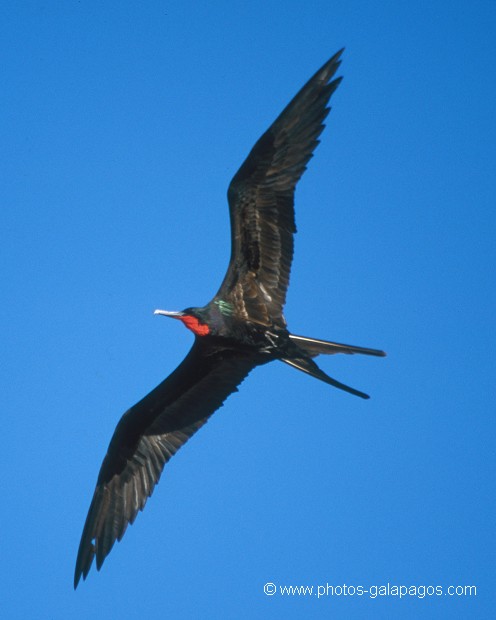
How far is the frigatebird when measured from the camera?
6164 millimetres

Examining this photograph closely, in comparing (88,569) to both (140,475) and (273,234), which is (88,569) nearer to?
(140,475)

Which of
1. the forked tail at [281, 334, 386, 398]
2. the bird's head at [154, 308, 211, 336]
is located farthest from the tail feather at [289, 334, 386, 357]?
the bird's head at [154, 308, 211, 336]

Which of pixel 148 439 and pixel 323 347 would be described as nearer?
pixel 323 347

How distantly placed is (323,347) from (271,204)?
102cm

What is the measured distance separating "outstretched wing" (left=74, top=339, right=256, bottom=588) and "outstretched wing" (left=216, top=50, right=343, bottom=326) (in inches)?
24.5

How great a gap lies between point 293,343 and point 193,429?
132 centimetres

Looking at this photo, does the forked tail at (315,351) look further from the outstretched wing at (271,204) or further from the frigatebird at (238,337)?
the outstretched wing at (271,204)

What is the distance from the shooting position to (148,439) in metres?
7.30

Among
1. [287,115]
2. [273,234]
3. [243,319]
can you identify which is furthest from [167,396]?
[287,115]

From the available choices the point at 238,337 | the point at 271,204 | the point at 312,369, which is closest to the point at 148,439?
the point at 238,337

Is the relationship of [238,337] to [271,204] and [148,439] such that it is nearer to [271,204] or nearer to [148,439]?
[271,204]

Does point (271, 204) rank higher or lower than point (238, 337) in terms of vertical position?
higher

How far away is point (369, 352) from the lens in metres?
6.16

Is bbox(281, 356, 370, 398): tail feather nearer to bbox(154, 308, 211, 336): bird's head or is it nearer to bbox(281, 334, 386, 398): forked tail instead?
bbox(281, 334, 386, 398): forked tail
